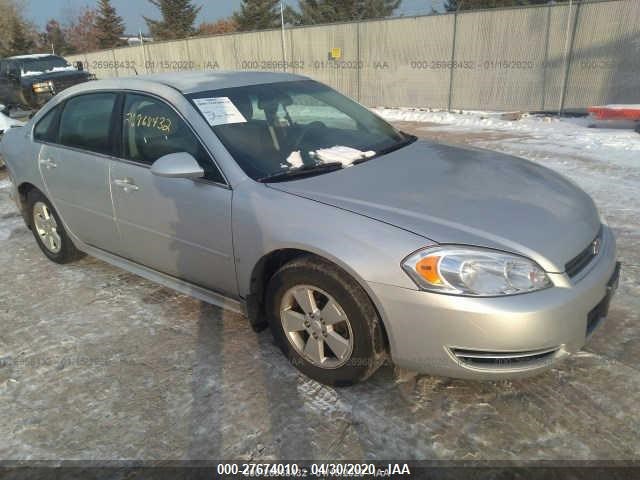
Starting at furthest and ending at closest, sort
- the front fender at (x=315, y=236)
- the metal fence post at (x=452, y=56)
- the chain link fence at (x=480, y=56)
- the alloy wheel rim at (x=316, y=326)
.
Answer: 1. the metal fence post at (x=452, y=56)
2. the chain link fence at (x=480, y=56)
3. the alloy wheel rim at (x=316, y=326)
4. the front fender at (x=315, y=236)

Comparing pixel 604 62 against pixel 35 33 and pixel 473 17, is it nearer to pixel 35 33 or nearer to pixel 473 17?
pixel 473 17

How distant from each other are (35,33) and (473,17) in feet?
170

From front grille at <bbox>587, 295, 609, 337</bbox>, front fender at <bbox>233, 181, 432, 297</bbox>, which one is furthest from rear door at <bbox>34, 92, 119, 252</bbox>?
front grille at <bbox>587, 295, 609, 337</bbox>

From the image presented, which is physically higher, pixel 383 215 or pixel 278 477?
pixel 383 215

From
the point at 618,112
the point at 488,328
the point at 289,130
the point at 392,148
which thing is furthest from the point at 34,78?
the point at 488,328

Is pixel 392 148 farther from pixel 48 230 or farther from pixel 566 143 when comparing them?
pixel 566 143

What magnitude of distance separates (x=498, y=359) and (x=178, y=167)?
1.88 m

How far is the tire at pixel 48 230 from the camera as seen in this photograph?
4.12 m

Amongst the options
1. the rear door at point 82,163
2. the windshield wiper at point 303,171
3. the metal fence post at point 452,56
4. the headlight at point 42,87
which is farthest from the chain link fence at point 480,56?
the rear door at point 82,163

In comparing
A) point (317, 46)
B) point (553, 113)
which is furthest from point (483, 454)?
point (317, 46)

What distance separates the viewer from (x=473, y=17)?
13.1 meters

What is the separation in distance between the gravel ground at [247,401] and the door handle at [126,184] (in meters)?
0.87

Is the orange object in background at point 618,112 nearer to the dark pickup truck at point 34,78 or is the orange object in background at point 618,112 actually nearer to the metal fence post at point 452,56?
the metal fence post at point 452,56

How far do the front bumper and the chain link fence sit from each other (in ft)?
37.8
